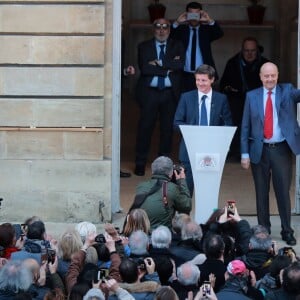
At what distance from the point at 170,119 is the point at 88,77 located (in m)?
2.18

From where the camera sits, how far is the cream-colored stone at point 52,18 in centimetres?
1247

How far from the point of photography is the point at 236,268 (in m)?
8.50

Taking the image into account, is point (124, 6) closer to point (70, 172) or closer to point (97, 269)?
point (70, 172)

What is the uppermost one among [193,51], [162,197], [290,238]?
[193,51]

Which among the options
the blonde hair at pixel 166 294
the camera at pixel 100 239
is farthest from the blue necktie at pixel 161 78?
the blonde hair at pixel 166 294

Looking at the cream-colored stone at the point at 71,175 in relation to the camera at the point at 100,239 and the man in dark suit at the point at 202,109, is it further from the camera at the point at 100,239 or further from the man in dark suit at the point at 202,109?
the camera at the point at 100,239

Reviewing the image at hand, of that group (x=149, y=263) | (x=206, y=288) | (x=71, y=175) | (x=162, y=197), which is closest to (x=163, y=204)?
(x=162, y=197)

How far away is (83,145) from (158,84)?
→ 6.59 ft

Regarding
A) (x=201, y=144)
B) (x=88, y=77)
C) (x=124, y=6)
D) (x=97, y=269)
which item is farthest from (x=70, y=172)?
(x=124, y=6)

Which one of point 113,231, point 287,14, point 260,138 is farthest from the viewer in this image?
point 287,14

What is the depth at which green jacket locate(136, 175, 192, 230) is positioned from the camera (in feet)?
34.6

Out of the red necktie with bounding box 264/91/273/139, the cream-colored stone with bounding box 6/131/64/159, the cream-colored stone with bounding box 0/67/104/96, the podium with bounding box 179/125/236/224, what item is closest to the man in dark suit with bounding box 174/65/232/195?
the red necktie with bounding box 264/91/273/139

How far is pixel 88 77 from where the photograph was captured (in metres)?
12.5

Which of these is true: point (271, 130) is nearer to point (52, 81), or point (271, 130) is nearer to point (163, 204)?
point (163, 204)
